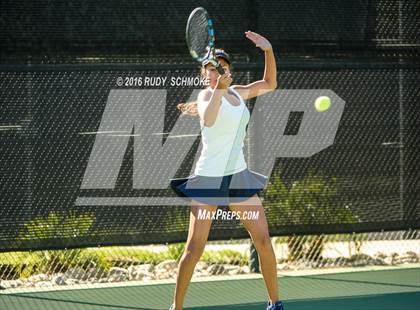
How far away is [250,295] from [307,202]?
47.1 inches

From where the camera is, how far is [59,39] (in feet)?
21.7

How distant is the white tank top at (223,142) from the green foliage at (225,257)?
268 cm

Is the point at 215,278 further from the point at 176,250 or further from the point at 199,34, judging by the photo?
the point at 199,34

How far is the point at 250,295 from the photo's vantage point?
→ 6.38 m

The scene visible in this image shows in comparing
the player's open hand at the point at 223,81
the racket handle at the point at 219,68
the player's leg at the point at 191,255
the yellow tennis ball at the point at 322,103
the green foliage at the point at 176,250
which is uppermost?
the yellow tennis ball at the point at 322,103

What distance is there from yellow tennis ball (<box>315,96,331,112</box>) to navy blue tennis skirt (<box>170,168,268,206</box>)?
7.59 feet

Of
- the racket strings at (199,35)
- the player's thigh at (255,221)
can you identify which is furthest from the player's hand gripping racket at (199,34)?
the player's thigh at (255,221)

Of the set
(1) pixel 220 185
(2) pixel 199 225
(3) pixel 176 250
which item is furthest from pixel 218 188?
(3) pixel 176 250

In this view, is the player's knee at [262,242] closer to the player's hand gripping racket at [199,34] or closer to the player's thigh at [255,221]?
the player's thigh at [255,221]

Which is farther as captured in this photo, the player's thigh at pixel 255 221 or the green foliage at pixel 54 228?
the green foliage at pixel 54 228

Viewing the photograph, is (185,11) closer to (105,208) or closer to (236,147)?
(105,208)

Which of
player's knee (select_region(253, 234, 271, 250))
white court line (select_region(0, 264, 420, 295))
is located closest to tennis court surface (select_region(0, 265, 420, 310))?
white court line (select_region(0, 264, 420, 295))

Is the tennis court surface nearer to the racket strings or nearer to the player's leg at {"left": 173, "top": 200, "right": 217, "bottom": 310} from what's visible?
the player's leg at {"left": 173, "top": 200, "right": 217, "bottom": 310}

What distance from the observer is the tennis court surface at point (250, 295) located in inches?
238
